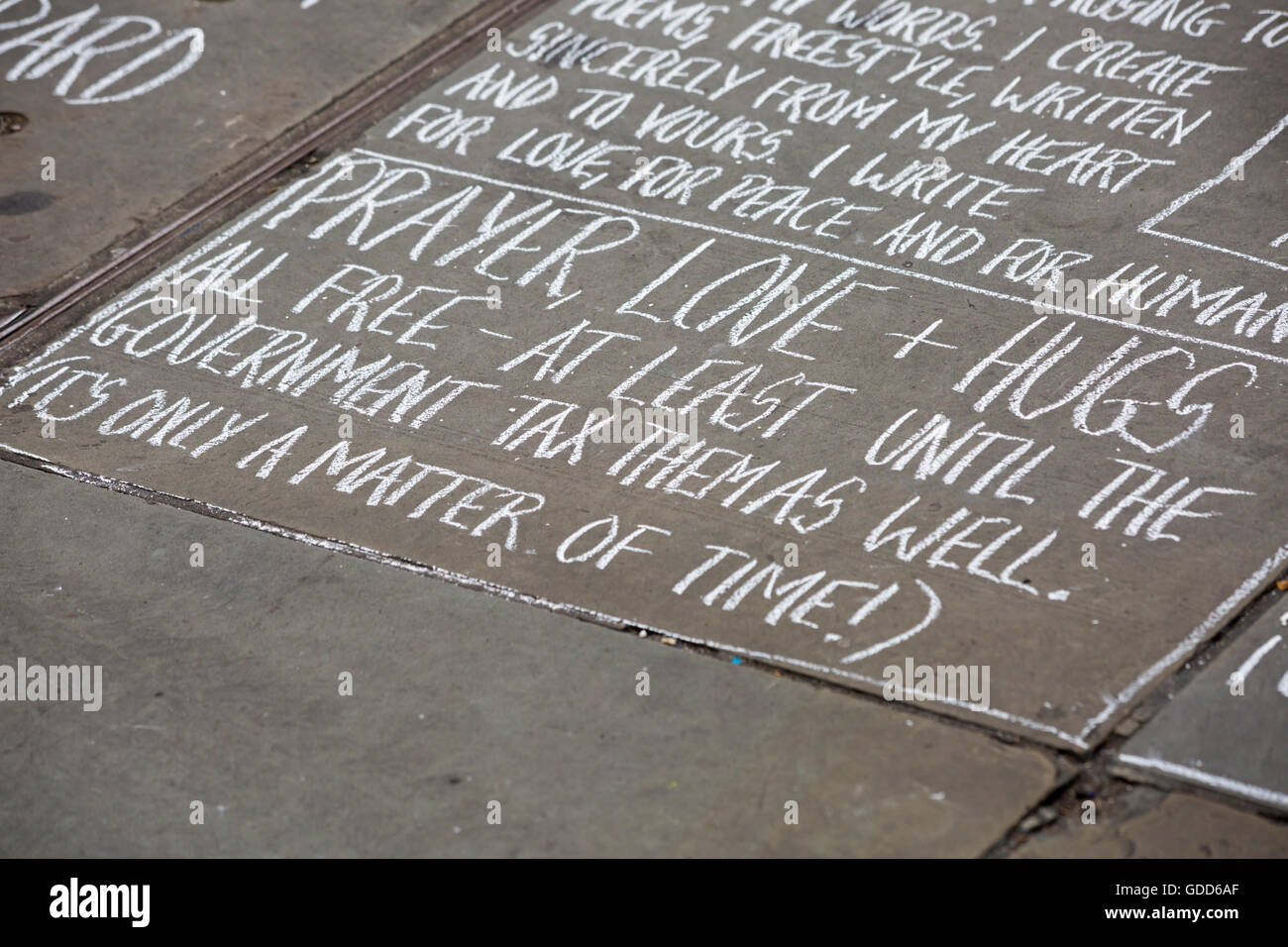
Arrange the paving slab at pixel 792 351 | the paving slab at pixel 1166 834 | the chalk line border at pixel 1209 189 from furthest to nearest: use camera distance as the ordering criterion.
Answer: the chalk line border at pixel 1209 189
the paving slab at pixel 792 351
the paving slab at pixel 1166 834

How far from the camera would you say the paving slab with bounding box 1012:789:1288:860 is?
4.11 metres

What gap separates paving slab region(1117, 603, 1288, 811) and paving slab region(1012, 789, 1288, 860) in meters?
0.09

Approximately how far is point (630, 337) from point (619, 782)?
7.76ft

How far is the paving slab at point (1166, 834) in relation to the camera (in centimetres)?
411

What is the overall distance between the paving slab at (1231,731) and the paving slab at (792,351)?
0.47ft

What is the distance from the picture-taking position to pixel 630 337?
628cm

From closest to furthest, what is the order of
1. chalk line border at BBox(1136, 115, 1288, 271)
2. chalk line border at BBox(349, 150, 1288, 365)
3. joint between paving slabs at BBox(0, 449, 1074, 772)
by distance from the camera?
joint between paving slabs at BBox(0, 449, 1074, 772)
chalk line border at BBox(349, 150, 1288, 365)
chalk line border at BBox(1136, 115, 1288, 271)

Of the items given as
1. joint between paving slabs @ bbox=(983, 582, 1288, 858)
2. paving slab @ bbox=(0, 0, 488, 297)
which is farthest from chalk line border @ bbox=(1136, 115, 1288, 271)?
paving slab @ bbox=(0, 0, 488, 297)

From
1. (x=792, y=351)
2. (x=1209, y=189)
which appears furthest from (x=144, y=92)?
(x=1209, y=189)

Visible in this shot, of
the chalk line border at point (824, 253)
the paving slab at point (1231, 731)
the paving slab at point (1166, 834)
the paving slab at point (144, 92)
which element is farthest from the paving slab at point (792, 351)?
the paving slab at point (144, 92)

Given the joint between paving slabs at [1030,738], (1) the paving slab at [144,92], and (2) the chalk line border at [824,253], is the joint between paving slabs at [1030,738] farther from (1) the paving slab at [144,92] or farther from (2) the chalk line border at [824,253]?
(1) the paving slab at [144,92]

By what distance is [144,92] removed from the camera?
8305mm

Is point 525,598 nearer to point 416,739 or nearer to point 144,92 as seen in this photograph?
point 416,739

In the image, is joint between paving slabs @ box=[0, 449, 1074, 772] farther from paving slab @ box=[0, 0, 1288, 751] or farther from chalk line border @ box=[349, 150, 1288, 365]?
chalk line border @ box=[349, 150, 1288, 365]
